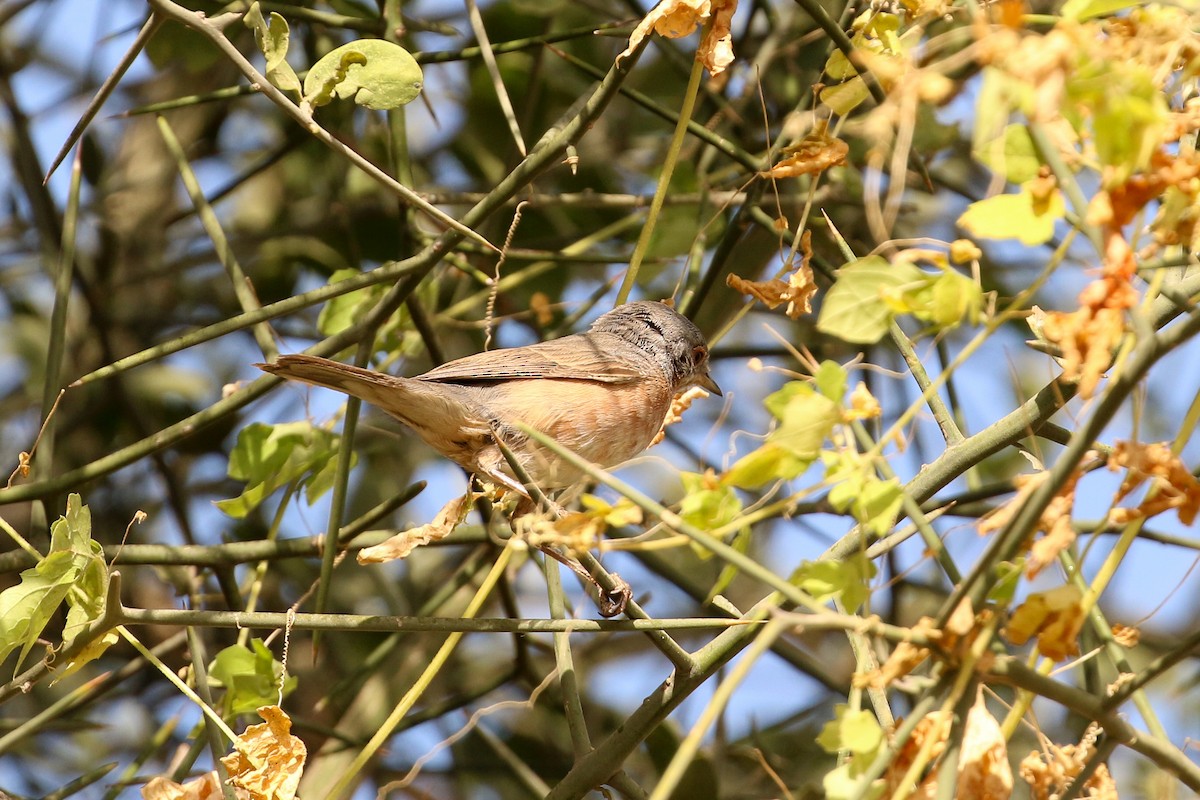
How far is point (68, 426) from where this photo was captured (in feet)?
16.4

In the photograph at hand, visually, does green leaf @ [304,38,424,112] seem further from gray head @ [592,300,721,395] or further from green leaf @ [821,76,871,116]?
gray head @ [592,300,721,395]

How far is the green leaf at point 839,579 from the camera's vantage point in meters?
1.63

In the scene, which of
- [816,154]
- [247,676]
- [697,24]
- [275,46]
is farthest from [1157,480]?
[247,676]

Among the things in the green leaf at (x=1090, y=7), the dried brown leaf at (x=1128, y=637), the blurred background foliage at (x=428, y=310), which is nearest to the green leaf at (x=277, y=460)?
the blurred background foliage at (x=428, y=310)

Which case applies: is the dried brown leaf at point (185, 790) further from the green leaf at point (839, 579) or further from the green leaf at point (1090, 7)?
the green leaf at point (1090, 7)

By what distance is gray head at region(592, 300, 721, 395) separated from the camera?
4.73m

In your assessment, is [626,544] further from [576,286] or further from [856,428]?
[576,286]

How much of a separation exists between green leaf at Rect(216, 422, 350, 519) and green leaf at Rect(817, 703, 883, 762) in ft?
7.57

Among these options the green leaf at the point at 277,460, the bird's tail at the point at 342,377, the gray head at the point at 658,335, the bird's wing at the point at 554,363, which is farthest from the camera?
the gray head at the point at 658,335

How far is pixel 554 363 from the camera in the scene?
4410 millimetres

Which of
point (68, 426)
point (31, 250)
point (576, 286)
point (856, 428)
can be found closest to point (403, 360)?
point (576, 286)

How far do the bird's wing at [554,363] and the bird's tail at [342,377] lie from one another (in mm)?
365

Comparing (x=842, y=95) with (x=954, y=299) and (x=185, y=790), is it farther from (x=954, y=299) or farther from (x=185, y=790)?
(x=185, y=790)

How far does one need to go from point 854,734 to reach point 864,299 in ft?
1.82
